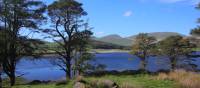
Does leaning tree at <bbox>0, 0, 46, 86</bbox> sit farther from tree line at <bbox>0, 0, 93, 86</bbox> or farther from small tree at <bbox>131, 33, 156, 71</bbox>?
small tree at <bbox>131, 33, 156, 71</bbox>

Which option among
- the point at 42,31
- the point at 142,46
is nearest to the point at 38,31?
the point at 42,31

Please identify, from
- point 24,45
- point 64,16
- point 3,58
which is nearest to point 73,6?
point 64,16

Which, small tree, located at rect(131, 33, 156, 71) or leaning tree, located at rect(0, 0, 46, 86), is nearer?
leaning tree, located at rect(0, 0, 46, 86)

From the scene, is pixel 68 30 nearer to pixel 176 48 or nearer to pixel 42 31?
pixel 42 31

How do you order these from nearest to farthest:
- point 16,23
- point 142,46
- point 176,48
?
1. point 16,23
2. point 176,48
3. point 142,46

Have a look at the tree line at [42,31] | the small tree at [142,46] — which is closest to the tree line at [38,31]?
the tree line at [42,31]

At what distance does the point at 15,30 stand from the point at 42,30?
3664 millimetres

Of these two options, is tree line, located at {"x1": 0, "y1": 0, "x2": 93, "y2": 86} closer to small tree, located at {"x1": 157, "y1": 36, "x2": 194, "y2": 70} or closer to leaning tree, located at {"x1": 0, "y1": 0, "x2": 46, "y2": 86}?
leaning tree, located at {"x1": 0, "y1": 0, "x2": 46, "y2": 86}

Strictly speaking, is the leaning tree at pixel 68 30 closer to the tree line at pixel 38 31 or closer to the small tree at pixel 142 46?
the tree line at pixel 38 31

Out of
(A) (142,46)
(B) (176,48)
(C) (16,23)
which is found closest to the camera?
(C) (16,23)

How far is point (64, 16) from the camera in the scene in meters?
35.7

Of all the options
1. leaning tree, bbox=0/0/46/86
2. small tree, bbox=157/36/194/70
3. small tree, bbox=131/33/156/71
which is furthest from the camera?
small tree, bbox=131/33/156/71

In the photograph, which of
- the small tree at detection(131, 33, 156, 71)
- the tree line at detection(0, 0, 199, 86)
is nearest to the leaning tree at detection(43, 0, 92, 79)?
the tree line at detection(0, 0, 199, 86)

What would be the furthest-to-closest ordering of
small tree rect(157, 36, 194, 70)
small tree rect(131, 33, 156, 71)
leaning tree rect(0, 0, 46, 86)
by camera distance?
small tree rect(131, 33, 156, 71)
small tree rect(157, 36, 194, 70)
leaning tree rect(0, 0, 46, 86)
